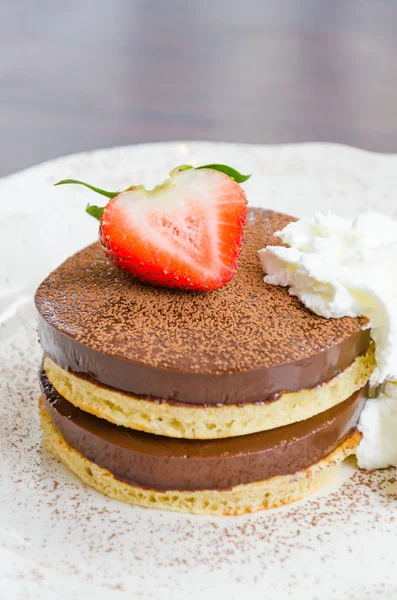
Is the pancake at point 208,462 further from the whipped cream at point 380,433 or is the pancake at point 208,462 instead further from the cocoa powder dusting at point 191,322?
the cocoa powder dusting at point 191,322

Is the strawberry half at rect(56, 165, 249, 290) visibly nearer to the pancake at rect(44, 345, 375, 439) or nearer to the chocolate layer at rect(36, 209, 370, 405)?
the chocolate layer at rect(36, 209, 370, 405)

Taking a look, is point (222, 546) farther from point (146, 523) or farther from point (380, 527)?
point (380, 527)

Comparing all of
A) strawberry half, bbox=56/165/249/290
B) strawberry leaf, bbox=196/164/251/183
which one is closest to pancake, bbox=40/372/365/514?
strawberry half, bbox=56/165/249/290

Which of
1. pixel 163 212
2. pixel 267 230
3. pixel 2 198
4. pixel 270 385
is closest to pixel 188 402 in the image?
pixel 270 385

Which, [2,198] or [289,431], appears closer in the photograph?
[289,431]

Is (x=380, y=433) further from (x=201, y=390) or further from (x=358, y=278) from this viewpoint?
(x=201, y=390)
